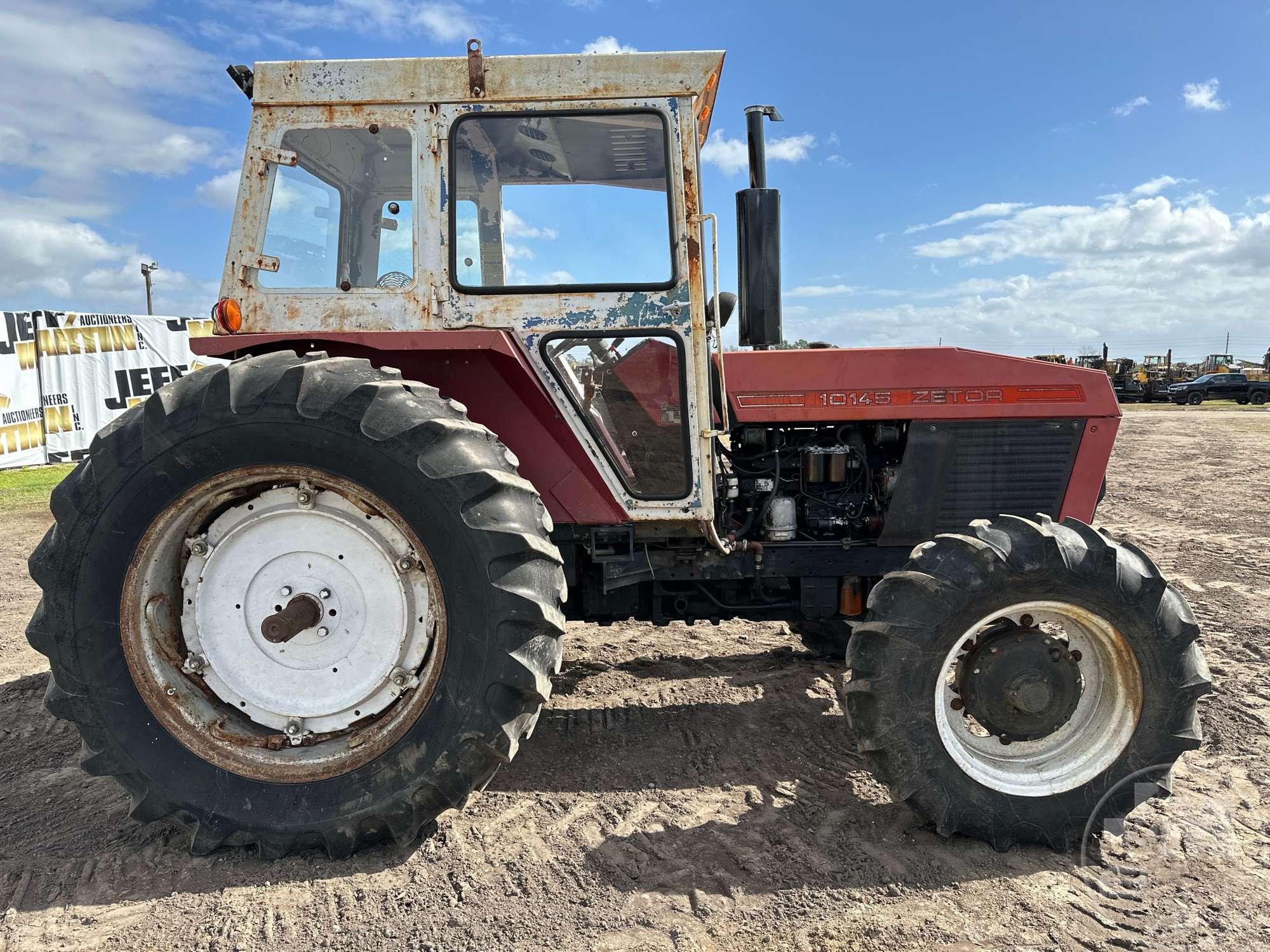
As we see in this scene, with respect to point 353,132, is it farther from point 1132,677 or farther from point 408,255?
point 1132,677

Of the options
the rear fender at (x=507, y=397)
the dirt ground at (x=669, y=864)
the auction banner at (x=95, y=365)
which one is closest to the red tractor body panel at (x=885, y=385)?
the rear fender at (x=507, y=397)

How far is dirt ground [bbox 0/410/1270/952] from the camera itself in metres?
2.13

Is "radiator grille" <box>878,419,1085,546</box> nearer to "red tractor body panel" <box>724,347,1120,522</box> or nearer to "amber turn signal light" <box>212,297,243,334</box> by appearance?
"red tractor body panel" <box>724,347,1120,522</box>

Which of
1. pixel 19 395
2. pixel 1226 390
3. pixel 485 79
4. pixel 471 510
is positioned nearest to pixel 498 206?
pixel 485 79

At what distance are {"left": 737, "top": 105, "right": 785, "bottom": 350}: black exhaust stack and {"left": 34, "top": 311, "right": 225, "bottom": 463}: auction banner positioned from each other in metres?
12.2

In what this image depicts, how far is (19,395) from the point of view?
12578 mm

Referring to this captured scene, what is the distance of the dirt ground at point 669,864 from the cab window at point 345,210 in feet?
6.35

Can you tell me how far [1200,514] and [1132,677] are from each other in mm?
6908

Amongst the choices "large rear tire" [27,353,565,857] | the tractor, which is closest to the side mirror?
the tractor

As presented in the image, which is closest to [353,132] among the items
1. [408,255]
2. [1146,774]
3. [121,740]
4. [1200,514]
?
[408,255]

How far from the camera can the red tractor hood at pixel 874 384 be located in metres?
3.08

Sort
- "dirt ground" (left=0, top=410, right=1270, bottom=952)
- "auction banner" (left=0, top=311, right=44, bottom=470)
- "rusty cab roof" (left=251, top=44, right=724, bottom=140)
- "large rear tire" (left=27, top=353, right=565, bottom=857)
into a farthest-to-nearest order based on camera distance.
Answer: "auction banner" (left=0, top=311, right=44, bottom=470)
"rusty cab roof" (left=251, top=44, right=724, bottom=140)
"large rear tire" (left=27, top=353, right=565, bottom=857)
"dirt ground" (left=0, top=410, right=1270, bottom=952)

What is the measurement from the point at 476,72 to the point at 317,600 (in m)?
1.87

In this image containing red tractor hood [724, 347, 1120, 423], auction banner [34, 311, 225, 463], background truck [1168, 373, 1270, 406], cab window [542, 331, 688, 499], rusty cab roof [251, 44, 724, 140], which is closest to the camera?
rusty cab roof [251, 44, 724, 140]
